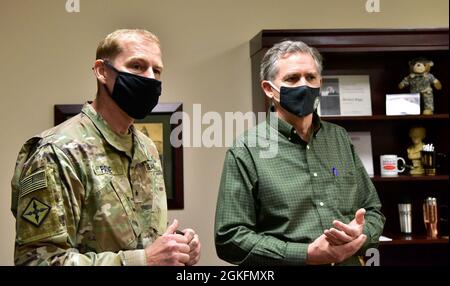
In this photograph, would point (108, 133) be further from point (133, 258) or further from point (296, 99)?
point (296, 99)

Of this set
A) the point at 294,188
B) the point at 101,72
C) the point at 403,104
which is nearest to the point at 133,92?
the point at 101,72

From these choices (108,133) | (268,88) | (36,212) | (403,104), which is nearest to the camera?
Result: (36,212)

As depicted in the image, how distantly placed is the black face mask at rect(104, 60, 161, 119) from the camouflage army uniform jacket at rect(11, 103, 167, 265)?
49 mm

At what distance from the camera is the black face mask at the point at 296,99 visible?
1.07 m

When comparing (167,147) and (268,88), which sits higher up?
(268,88)

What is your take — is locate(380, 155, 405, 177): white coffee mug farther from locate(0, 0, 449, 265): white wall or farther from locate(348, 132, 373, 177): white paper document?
locate(0, 0, 449, 265): white wall

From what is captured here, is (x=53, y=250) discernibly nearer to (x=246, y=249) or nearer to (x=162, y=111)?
(x=246, y=249)

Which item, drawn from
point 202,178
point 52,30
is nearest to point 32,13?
point 52,30

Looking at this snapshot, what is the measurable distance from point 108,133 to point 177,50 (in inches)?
39.7

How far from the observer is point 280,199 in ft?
3.23

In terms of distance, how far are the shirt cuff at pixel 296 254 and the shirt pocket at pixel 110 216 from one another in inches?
12.5

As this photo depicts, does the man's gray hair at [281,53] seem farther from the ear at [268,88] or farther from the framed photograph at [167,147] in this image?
the framed photograph at [167,147]
